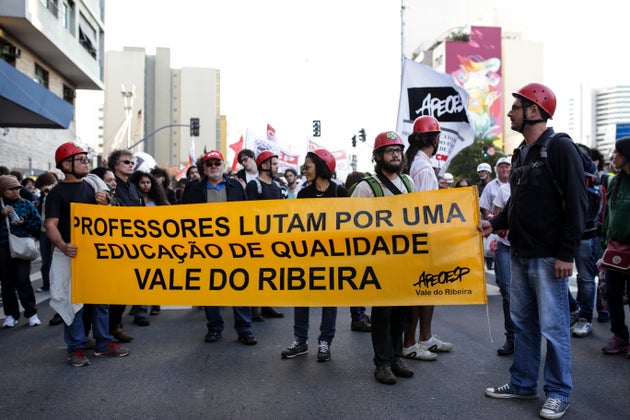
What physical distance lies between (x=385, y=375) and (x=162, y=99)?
13463 centimetres

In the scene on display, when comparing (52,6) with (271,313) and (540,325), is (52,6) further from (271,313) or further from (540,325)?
(540,325)

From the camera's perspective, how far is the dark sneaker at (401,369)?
15.6ft

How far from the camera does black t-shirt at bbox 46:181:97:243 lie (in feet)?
16.8

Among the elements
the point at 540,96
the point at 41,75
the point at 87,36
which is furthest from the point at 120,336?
the point at 87,36

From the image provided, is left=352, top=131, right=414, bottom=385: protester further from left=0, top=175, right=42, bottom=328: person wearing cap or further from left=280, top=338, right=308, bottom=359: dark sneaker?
left=0, top=175, right=42, bottom=328: person wearing cap

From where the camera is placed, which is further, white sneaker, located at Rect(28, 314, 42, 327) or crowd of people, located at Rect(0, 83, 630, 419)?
white sneaker, located at Rect(28, 314, 42, 327)

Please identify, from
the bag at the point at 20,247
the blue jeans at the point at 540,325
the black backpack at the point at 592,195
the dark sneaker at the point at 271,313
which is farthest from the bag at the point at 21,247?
the black backpack at the point at 592,195

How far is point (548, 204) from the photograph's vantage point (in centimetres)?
401

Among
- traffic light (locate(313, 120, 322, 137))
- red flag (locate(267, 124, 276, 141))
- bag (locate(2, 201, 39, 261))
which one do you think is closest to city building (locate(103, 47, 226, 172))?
traffic light (locate(313, 120, 322, 137))

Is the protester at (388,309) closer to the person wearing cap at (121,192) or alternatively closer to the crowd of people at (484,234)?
the crowd of people at (484,234)

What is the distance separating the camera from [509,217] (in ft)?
14.2

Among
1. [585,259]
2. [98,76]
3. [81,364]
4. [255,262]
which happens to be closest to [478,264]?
[255,262]

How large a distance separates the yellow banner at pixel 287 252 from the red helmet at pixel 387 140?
0.45 meters

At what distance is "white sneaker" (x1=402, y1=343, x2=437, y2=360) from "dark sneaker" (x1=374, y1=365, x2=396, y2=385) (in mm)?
684
